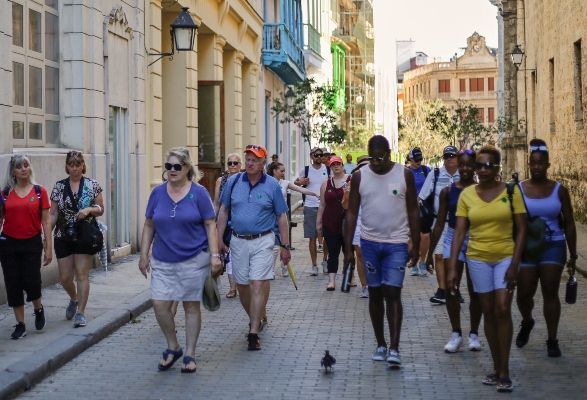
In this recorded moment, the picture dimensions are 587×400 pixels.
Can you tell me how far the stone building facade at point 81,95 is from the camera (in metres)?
12.8

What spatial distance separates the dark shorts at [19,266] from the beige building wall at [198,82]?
904cm

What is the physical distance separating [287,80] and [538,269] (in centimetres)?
3157

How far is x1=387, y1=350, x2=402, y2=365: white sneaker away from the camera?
8062mm

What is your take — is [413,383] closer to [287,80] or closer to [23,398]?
[23,398]

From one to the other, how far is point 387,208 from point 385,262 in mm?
421

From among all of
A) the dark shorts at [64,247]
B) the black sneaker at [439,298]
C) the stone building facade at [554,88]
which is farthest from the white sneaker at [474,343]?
the stone building facade at [554,88]

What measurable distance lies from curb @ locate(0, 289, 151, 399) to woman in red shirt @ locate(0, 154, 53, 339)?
56cm

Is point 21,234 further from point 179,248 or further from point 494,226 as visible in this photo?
point 494,226

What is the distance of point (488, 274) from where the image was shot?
24.5ft

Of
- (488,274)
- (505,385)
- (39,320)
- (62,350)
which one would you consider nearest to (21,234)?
(39,320)

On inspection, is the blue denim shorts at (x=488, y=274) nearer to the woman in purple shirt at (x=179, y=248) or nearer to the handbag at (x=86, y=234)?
the woman in purple shirt at (x=179, y=248)

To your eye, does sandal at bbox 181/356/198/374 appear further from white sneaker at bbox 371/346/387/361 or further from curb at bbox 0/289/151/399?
white sneaker at bbox 371/346/387/361

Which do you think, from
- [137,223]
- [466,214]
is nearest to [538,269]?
[466,214]

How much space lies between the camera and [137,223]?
17125 mm
